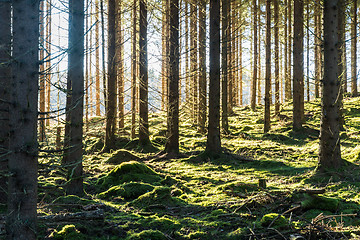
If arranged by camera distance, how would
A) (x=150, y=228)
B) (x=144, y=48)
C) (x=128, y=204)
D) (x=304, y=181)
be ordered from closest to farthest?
(x=150, y=228)
(x=128, y=204)
(x=304, y=181)
(x=144, y=48)

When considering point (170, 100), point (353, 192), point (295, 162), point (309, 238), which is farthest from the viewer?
point (170, 100)

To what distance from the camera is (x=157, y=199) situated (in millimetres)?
6070

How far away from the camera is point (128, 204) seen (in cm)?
612

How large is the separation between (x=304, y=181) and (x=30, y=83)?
19.9 feet

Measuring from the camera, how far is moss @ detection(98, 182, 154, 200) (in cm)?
671

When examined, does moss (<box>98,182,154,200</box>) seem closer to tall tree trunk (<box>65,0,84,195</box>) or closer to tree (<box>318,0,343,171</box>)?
tall tree trunk (<box>65,0,84,195</box>)

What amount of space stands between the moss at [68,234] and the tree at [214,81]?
23.8 ft

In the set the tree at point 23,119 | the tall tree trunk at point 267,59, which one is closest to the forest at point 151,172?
the tree at point 23,119

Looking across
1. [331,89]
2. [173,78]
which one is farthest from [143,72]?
[331,89]

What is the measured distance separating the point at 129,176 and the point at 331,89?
5.64m

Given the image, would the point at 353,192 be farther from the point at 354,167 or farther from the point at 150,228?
the point at 150,228

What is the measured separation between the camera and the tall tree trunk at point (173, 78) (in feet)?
37.6

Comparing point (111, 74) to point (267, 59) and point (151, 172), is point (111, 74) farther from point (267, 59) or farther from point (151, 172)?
point (267, 59)

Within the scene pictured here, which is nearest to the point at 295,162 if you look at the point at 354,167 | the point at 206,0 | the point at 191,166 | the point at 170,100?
the point at 354,167
